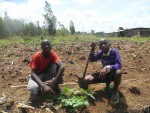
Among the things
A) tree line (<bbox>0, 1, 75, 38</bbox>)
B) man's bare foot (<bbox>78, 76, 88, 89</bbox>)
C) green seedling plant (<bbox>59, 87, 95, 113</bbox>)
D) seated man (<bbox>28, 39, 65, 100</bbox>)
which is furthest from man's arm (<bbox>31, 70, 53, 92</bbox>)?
tree line (<bbox>0, 1, 75, 38</bbox>)

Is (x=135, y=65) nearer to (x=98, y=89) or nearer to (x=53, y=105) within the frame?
(x=98, y=89)

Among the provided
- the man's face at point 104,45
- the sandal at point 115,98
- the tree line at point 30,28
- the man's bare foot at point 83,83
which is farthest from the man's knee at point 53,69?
the tree line at point 30,28

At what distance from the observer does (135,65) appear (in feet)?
28.0

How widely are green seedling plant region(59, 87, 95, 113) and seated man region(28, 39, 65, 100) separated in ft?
0.91

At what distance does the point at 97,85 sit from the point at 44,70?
142 cm

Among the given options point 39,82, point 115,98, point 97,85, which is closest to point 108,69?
point 115,98

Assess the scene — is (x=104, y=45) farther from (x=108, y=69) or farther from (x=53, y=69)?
(x=53, y=69)

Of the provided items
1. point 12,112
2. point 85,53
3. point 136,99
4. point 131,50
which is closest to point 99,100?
point 136,99

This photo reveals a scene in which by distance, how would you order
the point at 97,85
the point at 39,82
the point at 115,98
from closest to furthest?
the point at 39,82 < the point at 115,98 < the point at 97,85

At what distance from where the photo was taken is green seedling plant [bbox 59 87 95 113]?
5094 millimetres

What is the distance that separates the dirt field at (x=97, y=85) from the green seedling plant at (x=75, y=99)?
16 centimetres

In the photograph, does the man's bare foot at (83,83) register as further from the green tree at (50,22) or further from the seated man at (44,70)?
the green tree at (50,22)

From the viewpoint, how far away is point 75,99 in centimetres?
521

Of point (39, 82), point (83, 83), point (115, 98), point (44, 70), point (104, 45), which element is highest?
point (104, 45)
